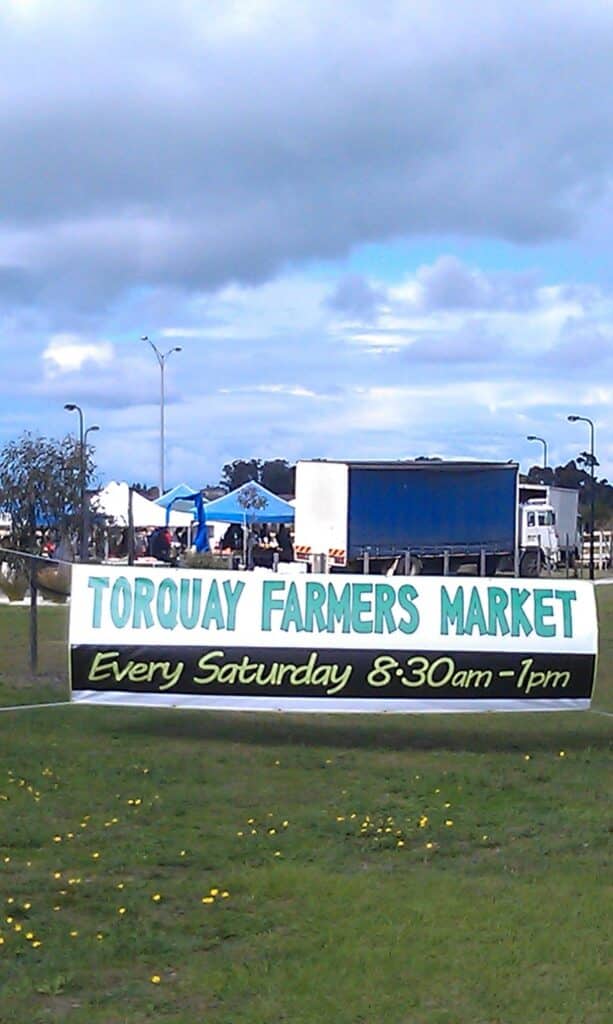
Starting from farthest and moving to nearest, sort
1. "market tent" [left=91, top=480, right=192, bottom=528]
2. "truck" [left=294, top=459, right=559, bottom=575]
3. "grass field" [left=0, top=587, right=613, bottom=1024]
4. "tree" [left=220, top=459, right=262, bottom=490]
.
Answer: "tree" [left=220, top=459, right=262, bottom=490]
"market tent" [left=91, top=480, right=192, bottom=528]
"truck" [left=294, top=459, right=559, bottom=575]
"grass field" [left=0, top=587, right=613, bottom=1024]

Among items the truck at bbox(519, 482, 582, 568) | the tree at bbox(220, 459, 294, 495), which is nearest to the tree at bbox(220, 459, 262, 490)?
the tree at bbox(220, 459, 294, 495)

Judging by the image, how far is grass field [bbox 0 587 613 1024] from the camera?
5766 millimetres

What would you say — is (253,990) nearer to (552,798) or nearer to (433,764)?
(552,798)

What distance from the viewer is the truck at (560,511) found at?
48.0 m

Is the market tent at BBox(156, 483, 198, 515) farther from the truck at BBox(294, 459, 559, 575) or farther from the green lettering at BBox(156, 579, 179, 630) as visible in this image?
the green lettering at BBox(156, 579, 179, 630)

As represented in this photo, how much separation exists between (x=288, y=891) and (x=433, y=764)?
3795 mm

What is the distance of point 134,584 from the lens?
11344 millimetres

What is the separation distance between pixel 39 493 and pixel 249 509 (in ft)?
57.0

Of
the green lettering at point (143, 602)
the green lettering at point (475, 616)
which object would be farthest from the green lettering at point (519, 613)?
the green lettering at point (143, 602)

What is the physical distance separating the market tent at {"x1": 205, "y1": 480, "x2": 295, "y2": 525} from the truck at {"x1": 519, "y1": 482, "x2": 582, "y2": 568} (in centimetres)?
994

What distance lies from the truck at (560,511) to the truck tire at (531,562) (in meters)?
2.21

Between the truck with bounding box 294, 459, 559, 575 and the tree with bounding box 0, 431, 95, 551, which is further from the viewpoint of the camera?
the truck with bounding box 294, 459, 559, 575

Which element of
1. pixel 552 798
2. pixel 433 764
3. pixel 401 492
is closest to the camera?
pixel 552 798

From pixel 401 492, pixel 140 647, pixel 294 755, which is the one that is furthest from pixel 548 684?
pixel 401 492
